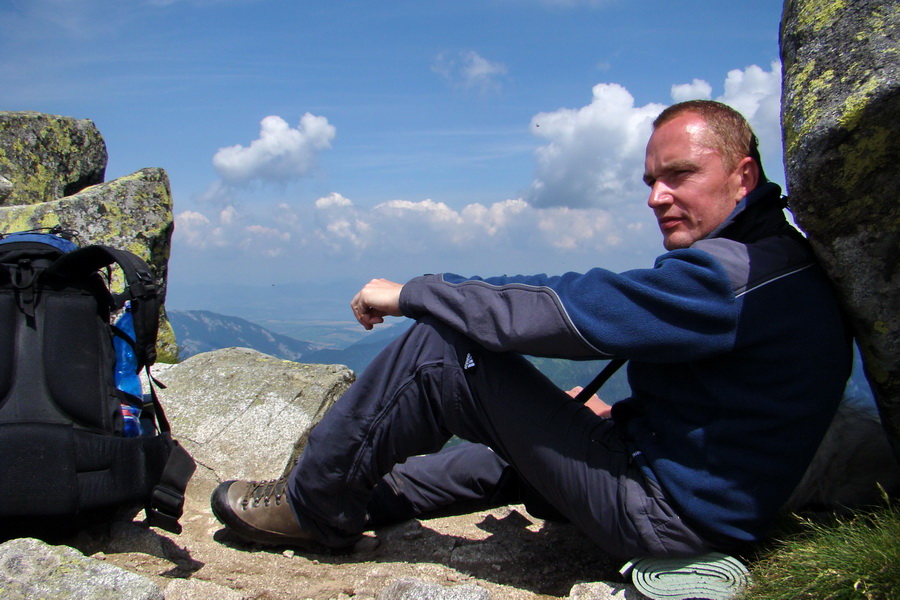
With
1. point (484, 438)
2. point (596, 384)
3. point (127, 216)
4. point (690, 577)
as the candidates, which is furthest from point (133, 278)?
point (127, 216)

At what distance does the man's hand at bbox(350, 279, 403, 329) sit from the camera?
408 cm

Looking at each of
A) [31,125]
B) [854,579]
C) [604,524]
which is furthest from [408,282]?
[31,125]

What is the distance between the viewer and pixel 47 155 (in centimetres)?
1109

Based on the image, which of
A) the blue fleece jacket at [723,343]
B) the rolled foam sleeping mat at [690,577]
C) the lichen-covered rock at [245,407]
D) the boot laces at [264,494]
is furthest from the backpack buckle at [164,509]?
the rolled foam sleeping mat at [690,577]

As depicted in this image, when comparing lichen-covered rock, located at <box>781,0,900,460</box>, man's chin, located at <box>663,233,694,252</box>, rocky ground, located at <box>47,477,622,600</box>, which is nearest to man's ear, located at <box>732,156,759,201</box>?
man's chin, located at <box>663,233,694,252</box>

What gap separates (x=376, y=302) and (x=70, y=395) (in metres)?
2.05

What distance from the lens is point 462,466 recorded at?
5188 mm

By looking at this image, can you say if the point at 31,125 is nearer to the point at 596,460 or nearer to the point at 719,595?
the point at 596,460

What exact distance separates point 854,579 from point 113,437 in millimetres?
4209

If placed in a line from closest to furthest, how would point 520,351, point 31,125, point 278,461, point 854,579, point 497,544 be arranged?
1. point 854,579
2. point 520,351
3. point 497,544
4. point 278,461
5. point 31,125

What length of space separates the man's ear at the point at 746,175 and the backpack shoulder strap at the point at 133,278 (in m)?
3.82

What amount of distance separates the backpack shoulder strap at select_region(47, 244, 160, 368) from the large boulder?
3.07m

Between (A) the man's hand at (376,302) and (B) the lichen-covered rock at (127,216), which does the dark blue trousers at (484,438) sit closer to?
(A) the man's hand at (376,302)

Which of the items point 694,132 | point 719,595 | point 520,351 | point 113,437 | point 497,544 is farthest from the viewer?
point 497,544
